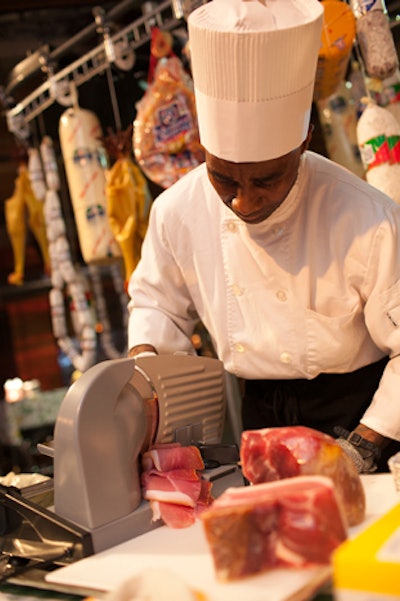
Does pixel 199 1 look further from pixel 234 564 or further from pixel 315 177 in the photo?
pixel 234 564

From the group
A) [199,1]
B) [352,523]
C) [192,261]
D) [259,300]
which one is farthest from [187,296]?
[199,1]

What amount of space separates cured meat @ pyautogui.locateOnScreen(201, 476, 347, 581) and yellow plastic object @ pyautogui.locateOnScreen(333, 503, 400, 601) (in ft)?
0.29

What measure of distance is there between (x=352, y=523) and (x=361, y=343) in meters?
0.74

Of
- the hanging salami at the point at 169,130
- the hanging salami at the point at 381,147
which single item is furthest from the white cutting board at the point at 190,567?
the hanging salami at the point at 169,130

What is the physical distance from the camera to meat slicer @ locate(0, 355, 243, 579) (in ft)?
4.14

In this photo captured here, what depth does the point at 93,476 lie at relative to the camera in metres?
1.27

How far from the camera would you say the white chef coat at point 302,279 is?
1.67 m

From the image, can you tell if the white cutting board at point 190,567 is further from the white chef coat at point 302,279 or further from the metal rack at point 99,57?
the metal rack at point 99,57

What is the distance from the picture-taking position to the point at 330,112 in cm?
288

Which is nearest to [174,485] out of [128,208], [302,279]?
[302,279]

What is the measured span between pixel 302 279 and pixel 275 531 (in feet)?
2.83

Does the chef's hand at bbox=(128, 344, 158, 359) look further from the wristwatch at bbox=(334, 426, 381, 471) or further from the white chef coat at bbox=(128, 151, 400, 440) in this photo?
the wristwatch at bbox=(334, 426, 381, 471)

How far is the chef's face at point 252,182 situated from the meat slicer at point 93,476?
41 centimetres

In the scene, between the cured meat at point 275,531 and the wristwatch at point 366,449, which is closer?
the cured meat at point 275,531
